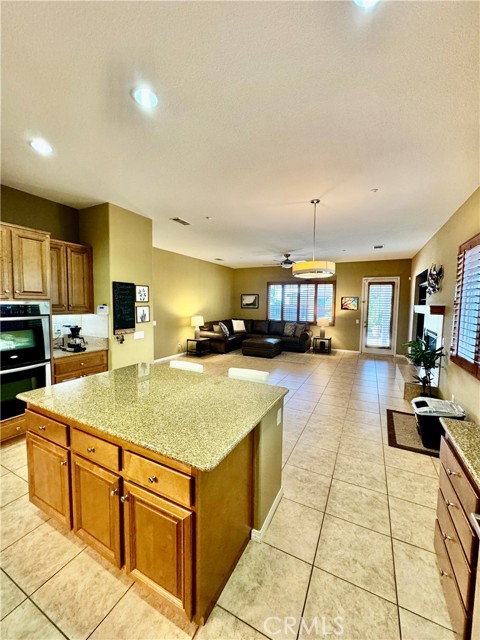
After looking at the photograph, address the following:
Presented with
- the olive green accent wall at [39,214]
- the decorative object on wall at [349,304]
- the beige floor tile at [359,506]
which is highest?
the olive green accent wall at [39,214]

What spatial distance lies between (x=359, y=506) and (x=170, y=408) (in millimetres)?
1731

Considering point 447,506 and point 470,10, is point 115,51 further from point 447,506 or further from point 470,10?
point 447,506

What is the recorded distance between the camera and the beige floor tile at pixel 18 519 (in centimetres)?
172

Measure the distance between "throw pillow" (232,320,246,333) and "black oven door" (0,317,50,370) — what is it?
649cm

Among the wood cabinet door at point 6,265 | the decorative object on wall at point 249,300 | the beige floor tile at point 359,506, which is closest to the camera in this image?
the beige floor tile at point 359,506

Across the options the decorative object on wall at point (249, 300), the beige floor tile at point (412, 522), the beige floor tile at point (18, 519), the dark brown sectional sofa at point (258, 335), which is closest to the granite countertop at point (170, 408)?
the beige floor tile at point (18, 519)

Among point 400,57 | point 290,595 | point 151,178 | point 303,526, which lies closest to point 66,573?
point 290,595

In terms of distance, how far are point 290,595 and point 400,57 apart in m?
2.95

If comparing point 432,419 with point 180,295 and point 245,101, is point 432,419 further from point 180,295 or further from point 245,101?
point 180,295

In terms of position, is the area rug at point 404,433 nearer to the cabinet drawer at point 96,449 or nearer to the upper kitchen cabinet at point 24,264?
the cabinet drawer at point 96,449

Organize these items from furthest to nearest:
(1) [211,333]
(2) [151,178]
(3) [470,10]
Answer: (1) [211,333]
(2) [151,178]
(3) [470,10]

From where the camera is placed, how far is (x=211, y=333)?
26.0 feet

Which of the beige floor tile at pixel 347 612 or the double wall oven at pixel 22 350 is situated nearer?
the beige floor tile at pixel 347 612

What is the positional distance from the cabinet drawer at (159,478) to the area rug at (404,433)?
2.75 meters
